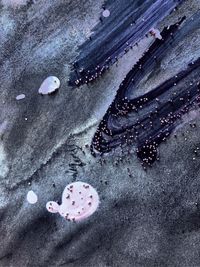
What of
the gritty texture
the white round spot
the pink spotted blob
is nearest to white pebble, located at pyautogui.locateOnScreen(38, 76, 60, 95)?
the gritty texture

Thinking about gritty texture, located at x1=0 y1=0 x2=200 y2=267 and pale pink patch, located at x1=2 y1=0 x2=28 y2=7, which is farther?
pale pink patch, located at x1=2 y1=0 x2=28 y2=7

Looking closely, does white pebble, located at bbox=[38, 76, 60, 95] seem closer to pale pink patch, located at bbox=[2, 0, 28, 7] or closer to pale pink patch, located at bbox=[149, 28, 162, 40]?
pale pink patch, located at bbox=[2, 0, 28, 7]

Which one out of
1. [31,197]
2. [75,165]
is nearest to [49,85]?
[75,165]

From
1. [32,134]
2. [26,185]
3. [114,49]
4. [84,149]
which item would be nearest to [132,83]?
[114,49]

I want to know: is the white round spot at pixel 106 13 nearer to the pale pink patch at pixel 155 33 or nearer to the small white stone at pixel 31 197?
the pale pink patch at pixel 155 33

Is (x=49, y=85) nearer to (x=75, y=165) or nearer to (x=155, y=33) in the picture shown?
(x=75, y=165)

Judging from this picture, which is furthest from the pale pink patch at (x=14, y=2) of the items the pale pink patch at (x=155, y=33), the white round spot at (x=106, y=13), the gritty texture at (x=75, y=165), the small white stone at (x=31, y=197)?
the small white stone at (x=31, y=197)
